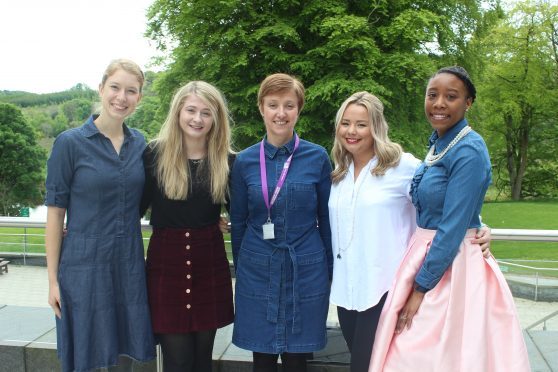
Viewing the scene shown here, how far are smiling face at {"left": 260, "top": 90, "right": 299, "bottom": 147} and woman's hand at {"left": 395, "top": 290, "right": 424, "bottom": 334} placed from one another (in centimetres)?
114

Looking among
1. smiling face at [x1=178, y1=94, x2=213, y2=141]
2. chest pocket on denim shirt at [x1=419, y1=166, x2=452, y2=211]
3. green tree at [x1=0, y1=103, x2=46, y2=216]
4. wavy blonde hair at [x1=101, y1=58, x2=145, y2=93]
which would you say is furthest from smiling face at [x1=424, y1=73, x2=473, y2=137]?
green tree at [x1=0, y1=103, x2=46, y2=216]

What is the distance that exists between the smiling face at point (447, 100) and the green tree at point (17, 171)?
40.3 meters

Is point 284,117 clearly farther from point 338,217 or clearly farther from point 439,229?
point 439,229

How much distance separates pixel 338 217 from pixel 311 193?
0.71ft

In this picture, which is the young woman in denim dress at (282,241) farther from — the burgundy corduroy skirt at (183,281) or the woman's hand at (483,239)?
the woman's hand at (483,239)

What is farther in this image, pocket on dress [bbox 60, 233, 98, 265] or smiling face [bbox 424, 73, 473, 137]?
pocket on dress [bbox 60, 233, 98, 265]

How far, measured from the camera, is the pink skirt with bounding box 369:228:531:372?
243 centimetres

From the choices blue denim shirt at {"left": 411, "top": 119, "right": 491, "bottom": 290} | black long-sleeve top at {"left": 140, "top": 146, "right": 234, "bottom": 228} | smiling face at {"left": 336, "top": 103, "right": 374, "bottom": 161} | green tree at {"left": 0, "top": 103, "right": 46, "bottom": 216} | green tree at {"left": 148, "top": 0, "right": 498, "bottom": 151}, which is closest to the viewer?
blue denim shirt at {"left": 411, "top": 119, "right": 491, "bottom": 290}

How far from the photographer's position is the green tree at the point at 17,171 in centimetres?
3853

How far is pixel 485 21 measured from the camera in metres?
20.9

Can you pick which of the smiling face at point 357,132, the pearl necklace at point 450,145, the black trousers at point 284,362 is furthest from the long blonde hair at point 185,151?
Answer: the pearl necklace at point 450,145

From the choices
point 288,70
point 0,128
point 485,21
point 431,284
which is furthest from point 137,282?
point 0,128

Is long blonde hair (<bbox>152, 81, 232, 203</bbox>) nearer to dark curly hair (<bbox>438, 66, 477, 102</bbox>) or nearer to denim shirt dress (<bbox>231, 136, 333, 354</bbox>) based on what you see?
denim shirt dress (<bbox>231, 136, 333, 354</bbox>)

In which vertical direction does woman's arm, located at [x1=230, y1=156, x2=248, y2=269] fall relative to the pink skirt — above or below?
above
